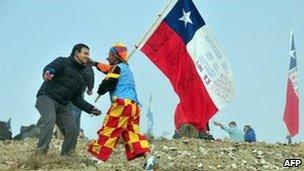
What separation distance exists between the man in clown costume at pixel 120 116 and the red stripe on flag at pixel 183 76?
3406mm

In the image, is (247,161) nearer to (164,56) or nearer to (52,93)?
(164,56)

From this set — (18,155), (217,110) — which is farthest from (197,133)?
(18,155)

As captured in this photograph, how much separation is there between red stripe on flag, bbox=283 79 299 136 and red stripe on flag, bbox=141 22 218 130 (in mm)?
6339

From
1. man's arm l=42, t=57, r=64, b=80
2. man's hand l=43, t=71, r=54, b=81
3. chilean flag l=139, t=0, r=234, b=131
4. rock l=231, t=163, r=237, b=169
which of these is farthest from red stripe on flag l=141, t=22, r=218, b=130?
man's hand l=43, t=71, r=54, b=81

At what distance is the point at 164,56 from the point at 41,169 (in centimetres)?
410

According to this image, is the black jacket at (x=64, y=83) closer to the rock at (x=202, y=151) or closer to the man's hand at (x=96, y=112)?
the man's hand at (x=96, y=112)

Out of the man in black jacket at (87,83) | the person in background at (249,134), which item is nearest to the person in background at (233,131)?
the person in background at (249,134)

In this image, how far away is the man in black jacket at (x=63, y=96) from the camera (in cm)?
988

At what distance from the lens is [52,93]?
32.8ft

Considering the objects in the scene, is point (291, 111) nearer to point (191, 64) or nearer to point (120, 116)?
point (191, 64)

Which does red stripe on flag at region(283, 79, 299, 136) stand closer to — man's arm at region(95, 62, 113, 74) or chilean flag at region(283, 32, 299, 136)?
chilean flag at region(283, 32, 299, 136)

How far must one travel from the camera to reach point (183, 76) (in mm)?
13117

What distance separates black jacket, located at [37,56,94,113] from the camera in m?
10.0

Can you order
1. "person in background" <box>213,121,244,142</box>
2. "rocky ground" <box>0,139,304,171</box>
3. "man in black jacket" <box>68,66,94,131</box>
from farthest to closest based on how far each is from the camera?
1. "person in background" <box>213,121,244,142</box>
2. "man in black jacket" <box>68,66,94,131</box>
3. "rocky ground" <box>0,139,304,171</box>
